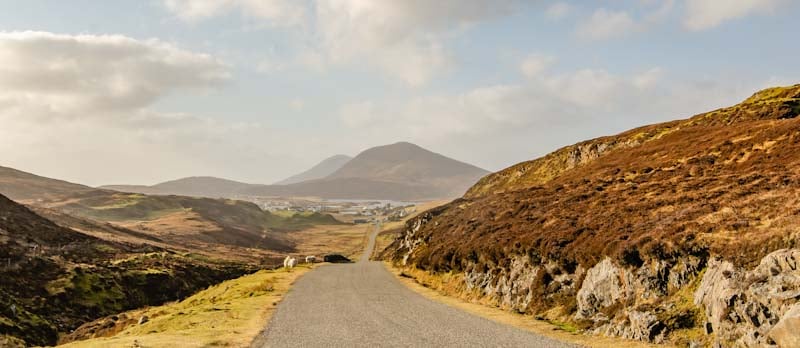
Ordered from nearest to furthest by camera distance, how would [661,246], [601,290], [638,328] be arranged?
[638,328] < [661,246] < [601,290]

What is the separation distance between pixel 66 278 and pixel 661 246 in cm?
5931

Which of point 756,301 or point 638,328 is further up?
point 756,301

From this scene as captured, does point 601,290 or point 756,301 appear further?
point 601,290

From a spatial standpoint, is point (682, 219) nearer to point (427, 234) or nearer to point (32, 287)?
point (427, 234)

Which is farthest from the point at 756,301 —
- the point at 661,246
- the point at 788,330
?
the point at 661,246

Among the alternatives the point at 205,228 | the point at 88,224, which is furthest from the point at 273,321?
the point at 205,228

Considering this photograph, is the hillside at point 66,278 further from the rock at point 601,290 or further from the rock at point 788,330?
the rock at point 788,330

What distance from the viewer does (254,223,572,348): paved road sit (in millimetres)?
20000

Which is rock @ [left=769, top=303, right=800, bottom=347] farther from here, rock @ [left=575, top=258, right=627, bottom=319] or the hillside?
the hillside

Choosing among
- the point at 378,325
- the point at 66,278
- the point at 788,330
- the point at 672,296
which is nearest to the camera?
the point at 788,330

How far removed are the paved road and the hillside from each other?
79.8 feet

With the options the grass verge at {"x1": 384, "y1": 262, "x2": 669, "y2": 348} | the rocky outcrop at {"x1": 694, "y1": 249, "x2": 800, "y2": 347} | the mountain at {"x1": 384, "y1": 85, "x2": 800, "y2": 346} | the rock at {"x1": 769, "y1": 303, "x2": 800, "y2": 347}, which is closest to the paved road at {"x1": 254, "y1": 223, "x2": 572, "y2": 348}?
the grass verge at {"x1": 384, "y1": 262, "x2": 669, "y2": 348}

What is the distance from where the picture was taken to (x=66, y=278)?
5212cm

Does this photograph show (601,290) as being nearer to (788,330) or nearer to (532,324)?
(532,324)
